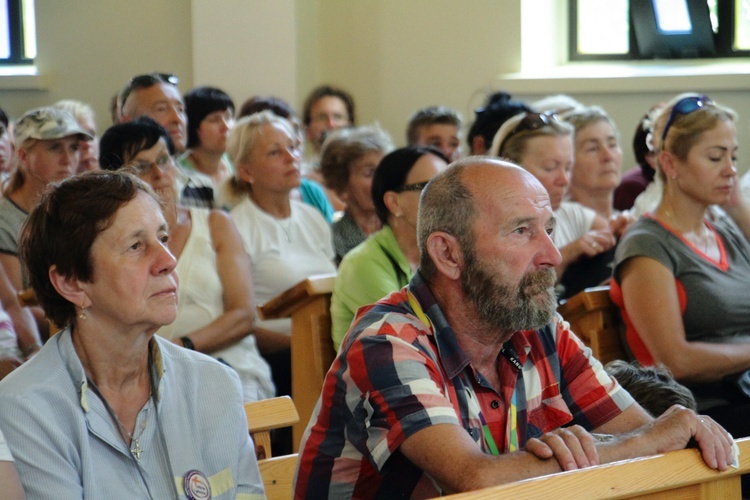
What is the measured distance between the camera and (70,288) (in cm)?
185

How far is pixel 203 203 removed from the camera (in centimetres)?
396

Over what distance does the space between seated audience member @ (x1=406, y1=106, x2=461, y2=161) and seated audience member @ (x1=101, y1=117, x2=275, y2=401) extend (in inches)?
74.4

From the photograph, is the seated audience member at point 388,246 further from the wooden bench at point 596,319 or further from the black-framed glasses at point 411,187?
the wooden bench at point 596,319

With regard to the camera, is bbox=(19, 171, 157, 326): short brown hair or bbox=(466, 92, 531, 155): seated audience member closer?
bbox=(19, 171, 157, 326): short brown hair

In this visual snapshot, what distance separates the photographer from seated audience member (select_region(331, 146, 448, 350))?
9.19 feet

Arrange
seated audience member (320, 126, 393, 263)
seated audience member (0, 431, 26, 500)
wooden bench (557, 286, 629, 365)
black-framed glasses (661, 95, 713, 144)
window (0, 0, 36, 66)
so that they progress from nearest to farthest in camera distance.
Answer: seated audience member (0, 431, 26, 500), wooden bench (557, 286, 629, 365), black-framed glasses (661, 95, 713, 144), seated audience member (320, 126, 393, 263), window (0, 0, 36, 66)

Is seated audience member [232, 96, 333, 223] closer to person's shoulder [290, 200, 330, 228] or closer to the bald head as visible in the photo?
person's shoulder [290, 200, 330, 228]

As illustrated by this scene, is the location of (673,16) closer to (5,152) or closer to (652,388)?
(5,152)

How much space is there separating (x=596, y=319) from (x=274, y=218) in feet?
4.50

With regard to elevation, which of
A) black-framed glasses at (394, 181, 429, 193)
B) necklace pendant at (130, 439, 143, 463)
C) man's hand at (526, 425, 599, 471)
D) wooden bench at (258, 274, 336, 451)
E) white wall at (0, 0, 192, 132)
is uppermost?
white wall at (0, 0, 192, 132)

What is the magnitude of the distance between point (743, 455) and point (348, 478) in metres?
0.69

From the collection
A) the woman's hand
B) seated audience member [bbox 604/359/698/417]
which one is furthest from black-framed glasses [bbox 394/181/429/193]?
the woman's hand

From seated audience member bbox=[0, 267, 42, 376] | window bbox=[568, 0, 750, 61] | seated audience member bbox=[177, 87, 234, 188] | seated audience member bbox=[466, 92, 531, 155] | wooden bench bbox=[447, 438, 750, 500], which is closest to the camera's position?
wooden bench bbox=[447, 438, 750, 500]

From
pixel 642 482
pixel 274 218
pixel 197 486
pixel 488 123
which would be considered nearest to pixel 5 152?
pixel 274 218
